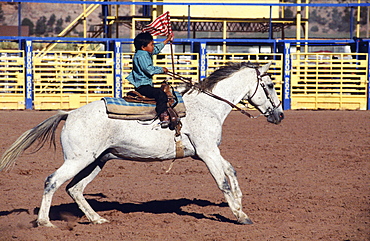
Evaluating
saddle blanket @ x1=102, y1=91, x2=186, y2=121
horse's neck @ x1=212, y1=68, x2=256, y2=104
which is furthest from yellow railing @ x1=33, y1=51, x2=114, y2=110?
saddle blanket @ x1=102, y1=91, x2=186, y2=121

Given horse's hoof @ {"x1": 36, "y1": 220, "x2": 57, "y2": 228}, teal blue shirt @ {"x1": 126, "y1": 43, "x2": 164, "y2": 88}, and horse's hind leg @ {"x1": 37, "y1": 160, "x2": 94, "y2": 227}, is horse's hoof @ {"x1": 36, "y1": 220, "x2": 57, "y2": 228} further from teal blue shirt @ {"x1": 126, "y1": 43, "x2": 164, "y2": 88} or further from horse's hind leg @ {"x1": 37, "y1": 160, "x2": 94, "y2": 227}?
teal blue shirt @ {"x1": 126, "y1": 43, "x2": 164, "y2": 88}

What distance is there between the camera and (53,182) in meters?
6.46

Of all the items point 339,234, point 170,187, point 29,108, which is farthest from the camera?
point 29,108

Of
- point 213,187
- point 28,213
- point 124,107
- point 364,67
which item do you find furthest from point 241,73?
point 364,67

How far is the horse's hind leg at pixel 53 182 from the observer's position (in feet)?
21.2

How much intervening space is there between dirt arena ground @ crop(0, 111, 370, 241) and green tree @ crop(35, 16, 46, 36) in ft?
203

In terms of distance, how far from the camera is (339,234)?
624cm

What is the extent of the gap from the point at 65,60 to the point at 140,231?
16991 mm

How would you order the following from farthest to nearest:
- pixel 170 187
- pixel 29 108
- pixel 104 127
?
pixel 29 108, pixel 170 187, pixel 104 127

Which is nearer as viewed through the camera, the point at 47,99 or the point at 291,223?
the point at 291,223

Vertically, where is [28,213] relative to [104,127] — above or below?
below

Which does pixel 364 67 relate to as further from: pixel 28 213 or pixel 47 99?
pixel 28 213

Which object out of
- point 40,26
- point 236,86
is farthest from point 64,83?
point 40,26

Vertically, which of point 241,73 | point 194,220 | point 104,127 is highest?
point 241,73
